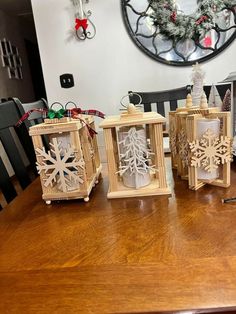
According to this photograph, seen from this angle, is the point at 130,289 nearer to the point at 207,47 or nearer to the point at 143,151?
the point at 143,151

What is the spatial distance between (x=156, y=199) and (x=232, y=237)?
23cm

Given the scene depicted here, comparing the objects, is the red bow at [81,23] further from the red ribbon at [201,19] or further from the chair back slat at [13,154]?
the chair back slat at [13,154]

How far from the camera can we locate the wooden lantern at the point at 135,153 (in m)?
0.66

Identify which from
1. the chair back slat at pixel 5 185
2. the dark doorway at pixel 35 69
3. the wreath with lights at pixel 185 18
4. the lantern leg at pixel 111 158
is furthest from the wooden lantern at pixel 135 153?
the dark doorway at pixel 35 69

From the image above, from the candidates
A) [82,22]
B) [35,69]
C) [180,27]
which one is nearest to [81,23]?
[82,22]

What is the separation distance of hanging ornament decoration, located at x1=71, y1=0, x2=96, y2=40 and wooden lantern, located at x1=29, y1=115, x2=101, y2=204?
188 cm

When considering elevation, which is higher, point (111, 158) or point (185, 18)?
point (185, 18)

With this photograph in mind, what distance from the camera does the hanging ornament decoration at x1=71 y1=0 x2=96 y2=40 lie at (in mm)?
2262

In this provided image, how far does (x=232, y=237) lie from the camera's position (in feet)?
1.52

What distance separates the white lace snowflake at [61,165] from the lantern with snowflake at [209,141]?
0.29m

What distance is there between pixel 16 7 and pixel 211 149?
418 centimetres

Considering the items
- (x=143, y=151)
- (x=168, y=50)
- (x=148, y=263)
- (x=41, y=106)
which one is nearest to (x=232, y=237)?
(x=148, y=263)

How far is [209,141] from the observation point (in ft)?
2.16

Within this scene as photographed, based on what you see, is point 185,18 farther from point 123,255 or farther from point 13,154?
point 123,255
